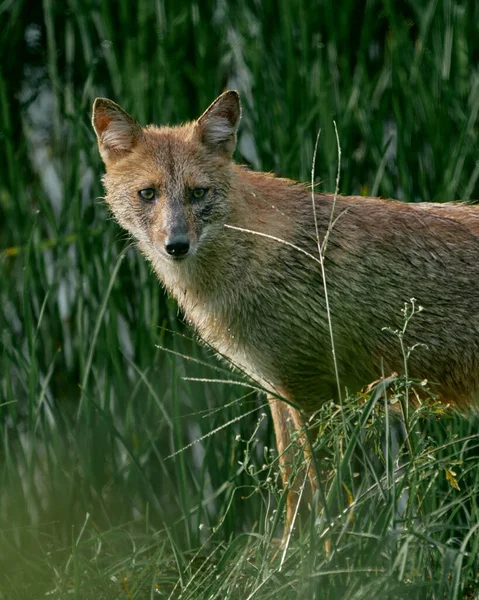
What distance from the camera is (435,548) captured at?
3.17 meters

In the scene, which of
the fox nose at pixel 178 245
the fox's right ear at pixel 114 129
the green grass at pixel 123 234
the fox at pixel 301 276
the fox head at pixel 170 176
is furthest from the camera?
the green grass at pixel 123 234

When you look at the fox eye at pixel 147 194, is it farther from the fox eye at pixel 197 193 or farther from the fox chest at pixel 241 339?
the fox chest at pixel 241 339

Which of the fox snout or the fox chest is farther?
the fox chest

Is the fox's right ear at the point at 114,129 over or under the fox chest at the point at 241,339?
over

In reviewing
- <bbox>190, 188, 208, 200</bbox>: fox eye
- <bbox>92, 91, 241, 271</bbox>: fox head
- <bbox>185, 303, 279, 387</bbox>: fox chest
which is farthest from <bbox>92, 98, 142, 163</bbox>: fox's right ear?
<bbox>185, 303, 279, 387</bbox>: fox chest

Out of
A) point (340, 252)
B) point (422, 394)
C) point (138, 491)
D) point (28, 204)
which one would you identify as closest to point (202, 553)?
point (138, 491)

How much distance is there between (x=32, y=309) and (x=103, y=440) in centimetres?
100

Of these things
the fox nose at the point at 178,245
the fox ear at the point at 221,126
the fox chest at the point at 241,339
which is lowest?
the fox chest at the point at 241,339

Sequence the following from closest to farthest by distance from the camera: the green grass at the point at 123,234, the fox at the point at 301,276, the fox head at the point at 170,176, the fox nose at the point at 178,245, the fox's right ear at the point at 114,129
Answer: the fox nose at the point at 178,245 → the fox head at the point at 170,176 → the fox at the point at 301,276 → the fox's right ear at the point at 114,129 → the green grass at the point at 123,234

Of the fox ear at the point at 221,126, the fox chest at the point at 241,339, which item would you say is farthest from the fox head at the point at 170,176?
the fox chest at the point at 241,339

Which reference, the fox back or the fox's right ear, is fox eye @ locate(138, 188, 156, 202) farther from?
the fox's right ear

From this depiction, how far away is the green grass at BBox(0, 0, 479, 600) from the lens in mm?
4871

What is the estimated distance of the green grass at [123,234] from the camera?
16.0 feet

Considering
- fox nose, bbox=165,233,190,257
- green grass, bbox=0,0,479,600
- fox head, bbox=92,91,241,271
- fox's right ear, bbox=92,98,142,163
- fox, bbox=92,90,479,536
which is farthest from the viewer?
green grass, bbox=0,0,479,600
